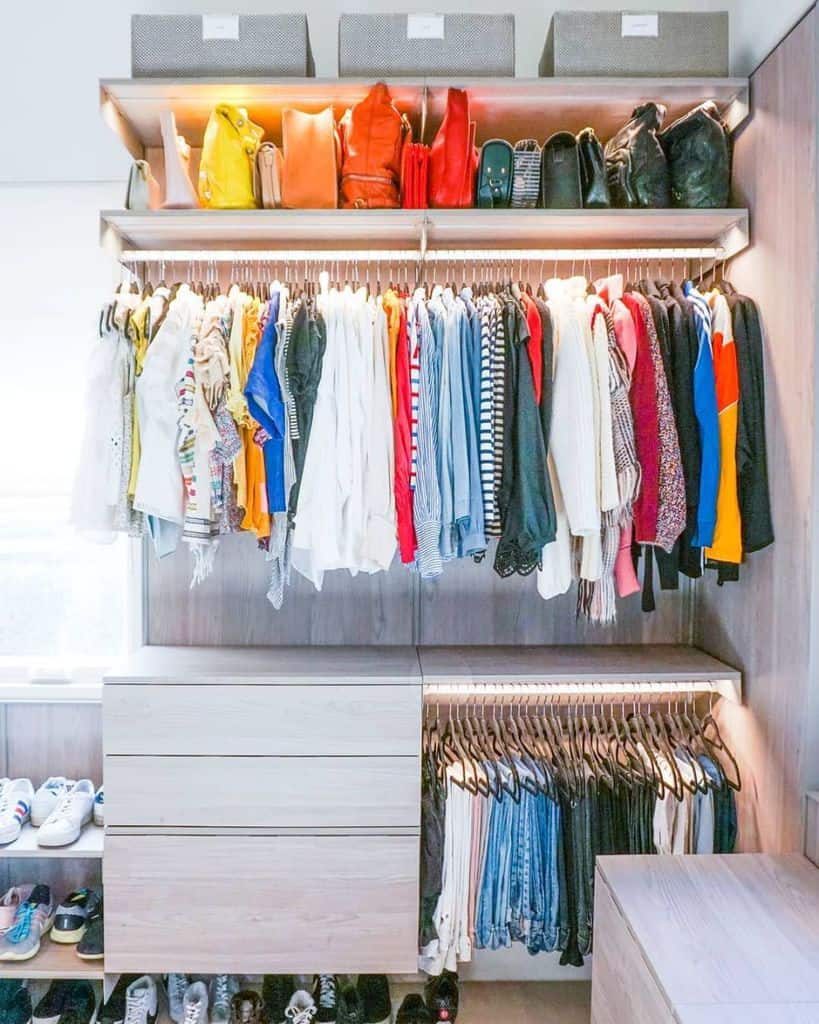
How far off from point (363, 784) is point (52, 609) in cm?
128

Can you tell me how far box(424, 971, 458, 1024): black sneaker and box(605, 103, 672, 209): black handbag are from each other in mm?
2301

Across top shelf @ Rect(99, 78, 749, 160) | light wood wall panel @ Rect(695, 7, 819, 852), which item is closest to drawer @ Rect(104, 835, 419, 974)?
light wood wall panel @ Rect(695, 7, 819, 852)

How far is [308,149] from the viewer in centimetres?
205

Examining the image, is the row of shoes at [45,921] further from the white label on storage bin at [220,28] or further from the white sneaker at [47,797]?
the white label on storage bin at [220,28]

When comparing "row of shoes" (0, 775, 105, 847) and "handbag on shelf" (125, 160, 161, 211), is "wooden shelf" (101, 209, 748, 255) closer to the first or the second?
"handbag on shelf" (125, 160, 161, 211)

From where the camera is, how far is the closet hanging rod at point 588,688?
2.14 m

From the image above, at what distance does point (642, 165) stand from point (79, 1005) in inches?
112

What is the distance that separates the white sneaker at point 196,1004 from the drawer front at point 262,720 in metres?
0.74

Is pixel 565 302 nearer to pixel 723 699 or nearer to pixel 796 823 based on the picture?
pixel 723 699

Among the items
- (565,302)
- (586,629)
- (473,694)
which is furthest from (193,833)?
(565,302)

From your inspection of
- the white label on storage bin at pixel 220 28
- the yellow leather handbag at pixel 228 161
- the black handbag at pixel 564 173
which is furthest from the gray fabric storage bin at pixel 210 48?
the black handbag at pixel 564 173

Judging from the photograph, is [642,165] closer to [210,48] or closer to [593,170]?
[593,170]

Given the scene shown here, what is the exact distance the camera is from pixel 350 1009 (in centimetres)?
212

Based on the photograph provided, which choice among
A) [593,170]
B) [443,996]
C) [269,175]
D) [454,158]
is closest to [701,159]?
[593,170]
